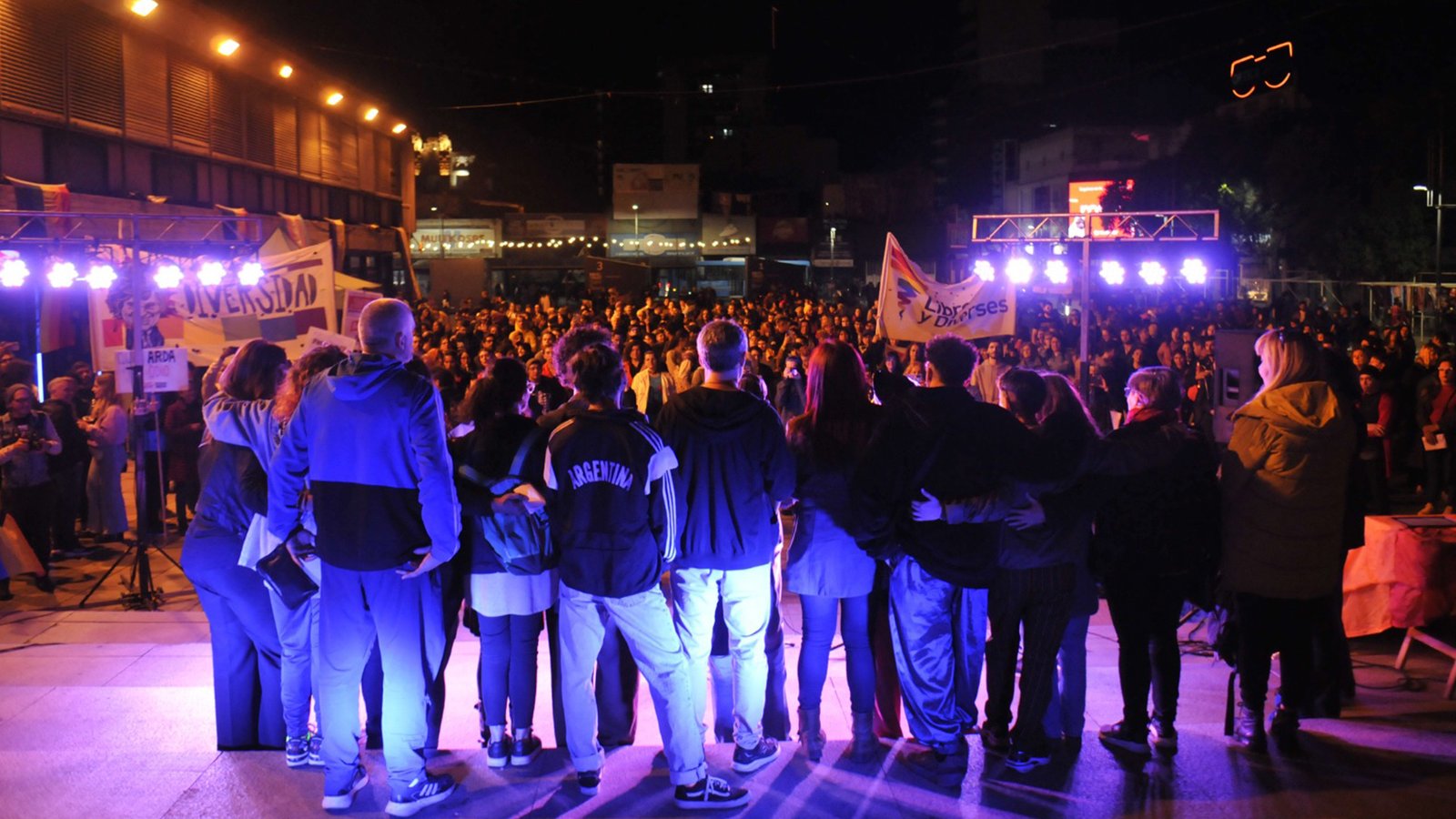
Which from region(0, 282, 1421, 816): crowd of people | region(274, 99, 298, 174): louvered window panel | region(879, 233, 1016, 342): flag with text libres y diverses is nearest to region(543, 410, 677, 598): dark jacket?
region(0, 282, 1421, 816): crowd of people

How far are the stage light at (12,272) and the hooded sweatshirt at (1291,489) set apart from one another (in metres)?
12.8

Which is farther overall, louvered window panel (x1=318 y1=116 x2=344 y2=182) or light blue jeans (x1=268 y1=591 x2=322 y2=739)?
louvered window panel (x1=318 y1=116 x2=344 y2=182)

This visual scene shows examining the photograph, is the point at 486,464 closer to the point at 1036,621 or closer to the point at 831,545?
the point at 831,545

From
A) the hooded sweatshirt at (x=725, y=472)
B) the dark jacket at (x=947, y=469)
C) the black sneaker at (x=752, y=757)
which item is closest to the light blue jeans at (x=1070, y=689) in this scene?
the dark jacket at (x=947, y=469)

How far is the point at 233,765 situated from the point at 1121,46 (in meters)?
90.9

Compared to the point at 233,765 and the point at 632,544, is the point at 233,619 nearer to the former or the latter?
the point at 233,765

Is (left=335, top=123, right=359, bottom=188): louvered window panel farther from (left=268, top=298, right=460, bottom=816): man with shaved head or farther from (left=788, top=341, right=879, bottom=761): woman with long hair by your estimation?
(left=788, top=341, right=879, bottom=761): woman with long hair

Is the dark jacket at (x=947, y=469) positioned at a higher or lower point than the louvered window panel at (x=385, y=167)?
lower

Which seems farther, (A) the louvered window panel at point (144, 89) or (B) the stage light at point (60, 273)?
(A) the louvered window panel at point (144, 89)

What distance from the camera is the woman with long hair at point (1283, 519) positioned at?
4762 mm

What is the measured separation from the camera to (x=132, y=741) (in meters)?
5.07

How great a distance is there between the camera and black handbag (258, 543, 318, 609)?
454cm

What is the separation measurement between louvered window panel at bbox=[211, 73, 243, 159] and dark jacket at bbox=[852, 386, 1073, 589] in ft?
70.2

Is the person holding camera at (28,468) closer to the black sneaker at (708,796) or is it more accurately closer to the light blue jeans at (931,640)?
the black sneaker at (708,796)
